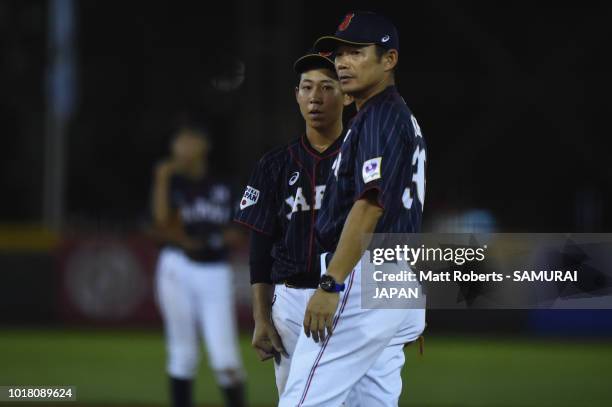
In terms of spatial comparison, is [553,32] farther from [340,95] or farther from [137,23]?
[340,95]

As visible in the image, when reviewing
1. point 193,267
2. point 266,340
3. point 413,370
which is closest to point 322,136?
point 266,340

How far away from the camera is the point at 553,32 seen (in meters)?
23.5

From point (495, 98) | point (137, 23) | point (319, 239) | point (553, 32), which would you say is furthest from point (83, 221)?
point (319, 239)

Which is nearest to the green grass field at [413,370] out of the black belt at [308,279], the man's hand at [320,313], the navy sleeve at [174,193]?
the navy sleeve at [174,193]

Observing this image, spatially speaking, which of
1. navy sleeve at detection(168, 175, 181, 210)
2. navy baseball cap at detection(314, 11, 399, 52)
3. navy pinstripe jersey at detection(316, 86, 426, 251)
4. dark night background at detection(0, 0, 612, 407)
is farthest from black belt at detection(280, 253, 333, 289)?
dark night background at detection(0, 0, 612, 407)

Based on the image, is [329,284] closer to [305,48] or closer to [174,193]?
[174,193]

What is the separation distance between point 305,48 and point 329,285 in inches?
725

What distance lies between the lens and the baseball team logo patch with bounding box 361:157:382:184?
13.5 feet

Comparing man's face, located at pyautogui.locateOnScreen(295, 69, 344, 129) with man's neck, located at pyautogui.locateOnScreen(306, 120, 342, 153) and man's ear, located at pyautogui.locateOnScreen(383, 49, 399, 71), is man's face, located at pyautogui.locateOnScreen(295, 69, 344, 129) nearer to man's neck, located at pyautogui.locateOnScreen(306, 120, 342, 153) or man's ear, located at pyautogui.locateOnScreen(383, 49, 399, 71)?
man's neck, located at pyautogui.locateOnScreen(306, 120, 342, 153)

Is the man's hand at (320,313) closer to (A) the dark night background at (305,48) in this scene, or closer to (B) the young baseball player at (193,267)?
(B) the young baseball player at (193,267)

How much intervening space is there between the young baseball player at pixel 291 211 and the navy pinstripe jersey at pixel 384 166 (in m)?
0.62

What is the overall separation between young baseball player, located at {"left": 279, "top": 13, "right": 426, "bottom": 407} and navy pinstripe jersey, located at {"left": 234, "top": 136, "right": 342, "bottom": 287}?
1.65 feet

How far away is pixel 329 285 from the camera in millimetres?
4133

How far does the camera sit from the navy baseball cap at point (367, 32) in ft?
14.2
